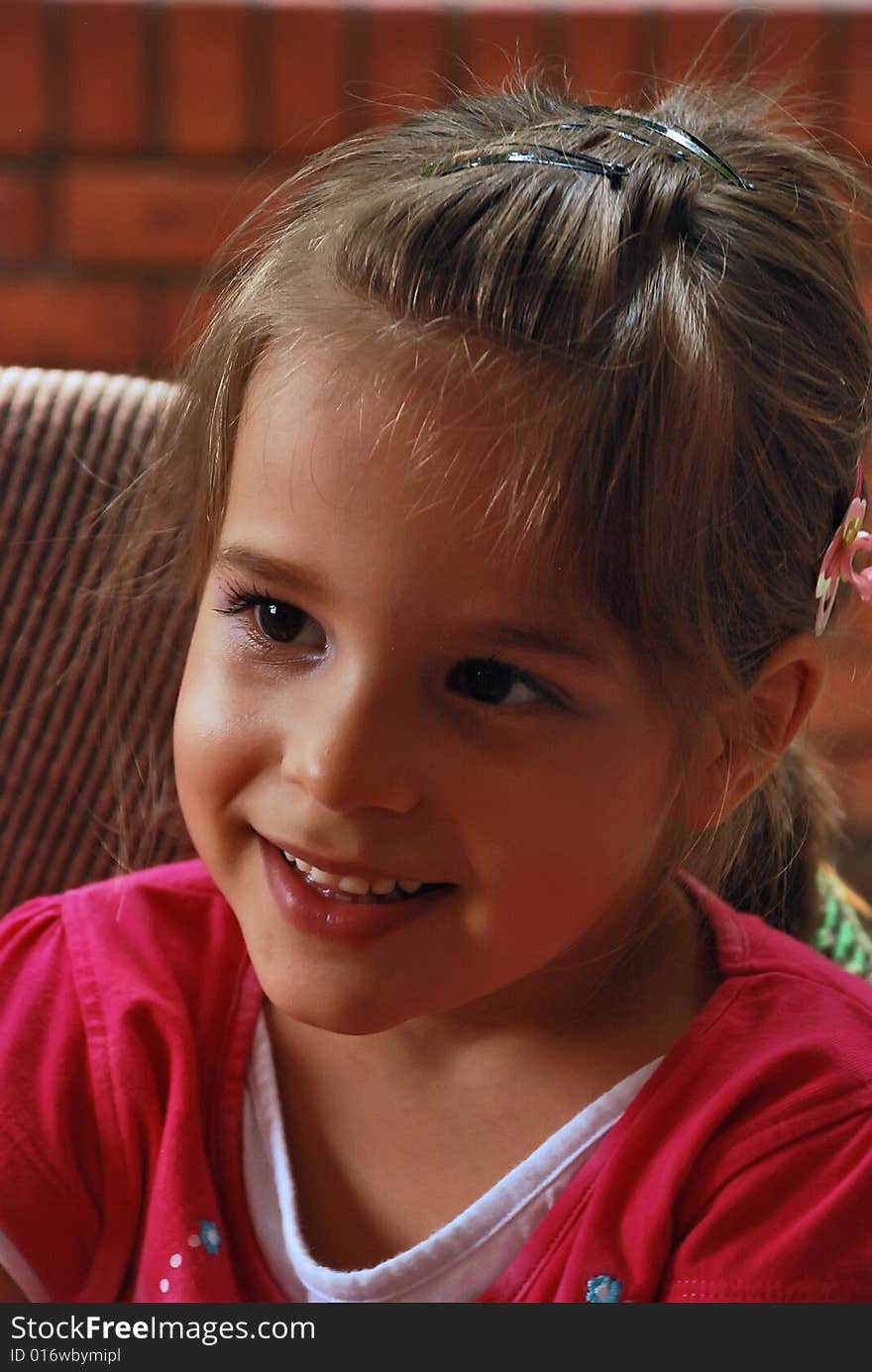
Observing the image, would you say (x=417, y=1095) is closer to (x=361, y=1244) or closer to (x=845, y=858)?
(x=361, y=1244)

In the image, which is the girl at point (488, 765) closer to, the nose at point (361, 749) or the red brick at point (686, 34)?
→ the nose at point (361, 749)

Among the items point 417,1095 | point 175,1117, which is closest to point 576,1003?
point 417,1095

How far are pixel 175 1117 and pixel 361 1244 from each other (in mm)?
111

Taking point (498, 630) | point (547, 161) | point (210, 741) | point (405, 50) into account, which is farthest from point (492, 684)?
point (405, 50)

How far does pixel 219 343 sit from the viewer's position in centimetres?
85

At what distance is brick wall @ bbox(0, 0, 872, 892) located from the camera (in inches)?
74.4

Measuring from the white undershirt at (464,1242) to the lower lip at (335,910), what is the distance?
0.16 m

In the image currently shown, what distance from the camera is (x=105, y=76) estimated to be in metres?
1.91

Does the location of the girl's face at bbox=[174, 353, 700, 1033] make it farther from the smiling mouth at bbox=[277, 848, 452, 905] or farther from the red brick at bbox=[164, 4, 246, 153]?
the red brick at bbox=[164, 4, 246, 153]

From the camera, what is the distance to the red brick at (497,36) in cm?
188

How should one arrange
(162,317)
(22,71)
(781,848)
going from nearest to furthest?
(781,848) < (22,71) < (162,317)

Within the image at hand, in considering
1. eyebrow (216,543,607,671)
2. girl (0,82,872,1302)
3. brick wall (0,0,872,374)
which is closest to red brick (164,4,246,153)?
brick wall (0,0,872,374)

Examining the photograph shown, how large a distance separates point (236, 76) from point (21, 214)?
288 millimetres

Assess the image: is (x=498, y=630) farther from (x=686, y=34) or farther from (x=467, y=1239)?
(x=686, y=34)
